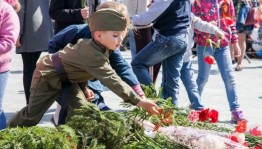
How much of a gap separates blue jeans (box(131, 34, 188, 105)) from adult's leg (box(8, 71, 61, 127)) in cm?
183

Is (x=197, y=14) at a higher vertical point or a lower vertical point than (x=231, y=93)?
higher

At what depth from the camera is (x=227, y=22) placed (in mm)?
7504

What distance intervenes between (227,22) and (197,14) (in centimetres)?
36

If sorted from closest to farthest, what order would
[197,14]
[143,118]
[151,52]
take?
1. [143,118]
2. [151,52]
3. [197,14]

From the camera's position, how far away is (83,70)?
4598mm

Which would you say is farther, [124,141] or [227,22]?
[227,22]

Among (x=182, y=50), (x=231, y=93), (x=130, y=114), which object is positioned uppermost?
(x=130, y=114)

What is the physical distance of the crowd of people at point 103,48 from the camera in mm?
4496

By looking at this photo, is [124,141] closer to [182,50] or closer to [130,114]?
[130,114]

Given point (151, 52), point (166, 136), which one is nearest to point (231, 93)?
point (151, 52)

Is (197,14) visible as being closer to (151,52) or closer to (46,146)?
(151,52)

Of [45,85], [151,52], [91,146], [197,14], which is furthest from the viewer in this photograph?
[197,14]

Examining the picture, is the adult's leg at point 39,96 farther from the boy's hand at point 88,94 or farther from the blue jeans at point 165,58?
the blue jeans at point 165,58

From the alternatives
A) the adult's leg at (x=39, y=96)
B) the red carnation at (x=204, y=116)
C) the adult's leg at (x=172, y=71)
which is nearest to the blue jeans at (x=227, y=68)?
the adult's leg at (x=172, y=71)
